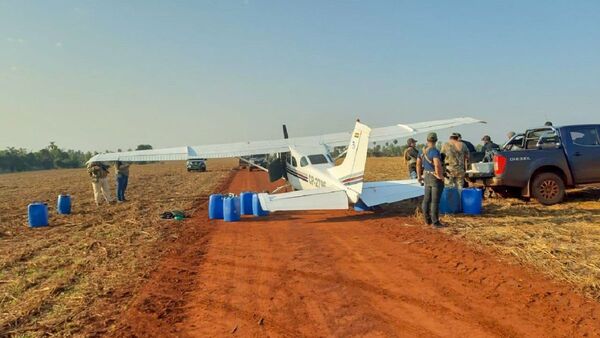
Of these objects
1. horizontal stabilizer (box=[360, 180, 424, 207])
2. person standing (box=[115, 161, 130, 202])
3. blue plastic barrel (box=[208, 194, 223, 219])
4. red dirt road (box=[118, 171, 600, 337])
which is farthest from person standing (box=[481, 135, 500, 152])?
person standing (box=[115, 161, 130, 202])

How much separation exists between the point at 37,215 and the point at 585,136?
50.4 ft

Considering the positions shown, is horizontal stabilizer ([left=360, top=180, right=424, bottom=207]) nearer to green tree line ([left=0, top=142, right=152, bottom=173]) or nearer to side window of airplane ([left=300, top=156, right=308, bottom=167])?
side window of airplane ([left=300, top=156, right=308, bottom=167])

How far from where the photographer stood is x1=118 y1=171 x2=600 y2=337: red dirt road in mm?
4301

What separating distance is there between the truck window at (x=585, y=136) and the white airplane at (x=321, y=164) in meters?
4.35

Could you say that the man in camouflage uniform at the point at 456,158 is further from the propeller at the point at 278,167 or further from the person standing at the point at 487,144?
the propeller at the point at 278,167

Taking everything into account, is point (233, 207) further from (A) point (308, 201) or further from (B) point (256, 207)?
(A) point (308, 201)

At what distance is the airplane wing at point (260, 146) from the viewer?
49.5ft

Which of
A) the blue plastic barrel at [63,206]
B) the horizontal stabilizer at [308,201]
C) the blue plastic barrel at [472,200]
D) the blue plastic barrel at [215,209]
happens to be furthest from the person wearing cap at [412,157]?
the blue plastic barrel at [63,206]

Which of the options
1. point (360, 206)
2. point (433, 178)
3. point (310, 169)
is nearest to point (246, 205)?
point (310, 169)

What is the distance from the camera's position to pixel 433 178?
9203mm

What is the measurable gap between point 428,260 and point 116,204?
1355cm

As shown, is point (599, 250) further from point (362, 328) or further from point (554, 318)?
point (362, 328)

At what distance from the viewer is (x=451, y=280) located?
18.6 feet

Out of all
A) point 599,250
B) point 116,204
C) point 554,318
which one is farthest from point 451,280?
point 116,204
